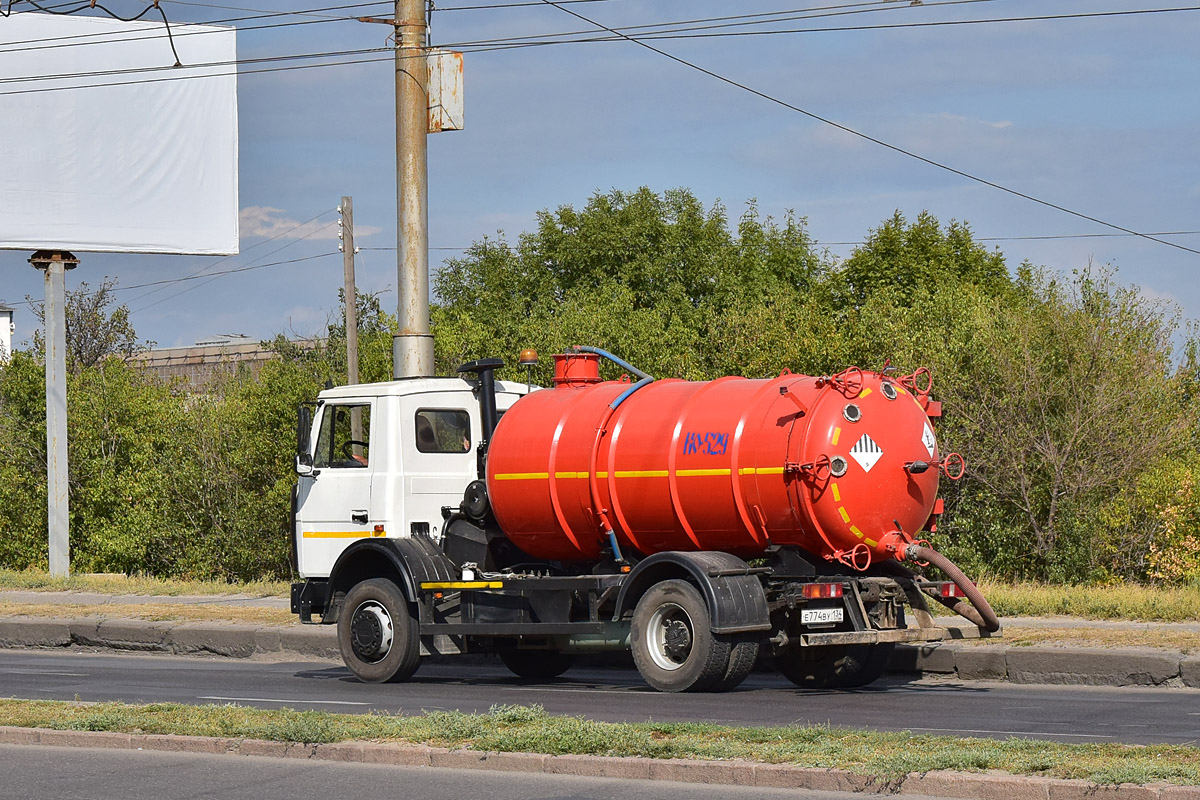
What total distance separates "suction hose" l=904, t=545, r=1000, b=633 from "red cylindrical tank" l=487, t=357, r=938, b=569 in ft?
0.51

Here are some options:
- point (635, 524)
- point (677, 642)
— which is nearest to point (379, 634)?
point (635, 524)

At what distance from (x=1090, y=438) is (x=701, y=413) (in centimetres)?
1179

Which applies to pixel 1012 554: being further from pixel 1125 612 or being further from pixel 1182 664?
pixel 1182 664

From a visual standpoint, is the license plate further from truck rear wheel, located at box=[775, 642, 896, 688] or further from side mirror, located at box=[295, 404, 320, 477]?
side mirror, located at box=[295, 404, 320, 477]

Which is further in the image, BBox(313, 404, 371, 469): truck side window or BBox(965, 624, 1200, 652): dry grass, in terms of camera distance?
BBox(313, 404, 371, 469): truck side window

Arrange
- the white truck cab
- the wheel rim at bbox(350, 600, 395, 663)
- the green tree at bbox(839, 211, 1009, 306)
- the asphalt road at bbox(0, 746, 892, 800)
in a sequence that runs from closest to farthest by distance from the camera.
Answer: the asphalt road at bbox(0, 746, 892, 800)
the wheel rim at bbox(350, 600, 395, 663)
the white truck cab
the green tree at bbox(839, 211, 1009, 306)

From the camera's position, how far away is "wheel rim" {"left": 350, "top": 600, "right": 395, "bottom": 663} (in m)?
14.0

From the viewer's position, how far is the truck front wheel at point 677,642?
11.9 m

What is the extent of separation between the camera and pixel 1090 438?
22.7 metres

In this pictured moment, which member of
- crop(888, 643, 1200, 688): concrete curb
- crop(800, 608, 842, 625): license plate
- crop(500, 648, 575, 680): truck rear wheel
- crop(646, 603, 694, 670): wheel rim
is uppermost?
crop(800, 608, 842, 625): license plate

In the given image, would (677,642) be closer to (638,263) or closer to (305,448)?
Result: (305,448)

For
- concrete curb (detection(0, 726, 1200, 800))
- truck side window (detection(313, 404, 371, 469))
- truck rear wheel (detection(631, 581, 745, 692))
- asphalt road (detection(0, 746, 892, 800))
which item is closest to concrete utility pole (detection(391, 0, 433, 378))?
truck side window (detection(313, 404, 371, 469))

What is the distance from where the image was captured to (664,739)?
854cm

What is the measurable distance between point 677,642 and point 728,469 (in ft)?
4.83
